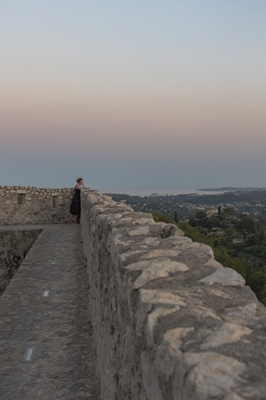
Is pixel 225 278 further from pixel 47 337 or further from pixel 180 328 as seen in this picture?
pixel 47 337

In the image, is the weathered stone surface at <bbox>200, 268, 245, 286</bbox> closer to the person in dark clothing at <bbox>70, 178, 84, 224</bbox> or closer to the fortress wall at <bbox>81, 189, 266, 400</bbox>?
the fortress wall at <bbox>81, 189, 266, 400</bbox>

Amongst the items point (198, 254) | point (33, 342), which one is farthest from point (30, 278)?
point (198, 254)

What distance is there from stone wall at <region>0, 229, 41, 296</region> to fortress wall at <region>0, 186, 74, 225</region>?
1875mm

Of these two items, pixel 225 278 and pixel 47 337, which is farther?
pixel 47 337

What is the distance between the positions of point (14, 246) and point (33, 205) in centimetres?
234

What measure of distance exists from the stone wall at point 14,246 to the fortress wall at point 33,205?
1875 mm

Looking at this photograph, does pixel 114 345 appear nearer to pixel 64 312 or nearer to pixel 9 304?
pixel 64 312

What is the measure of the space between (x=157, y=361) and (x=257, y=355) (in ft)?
1.07

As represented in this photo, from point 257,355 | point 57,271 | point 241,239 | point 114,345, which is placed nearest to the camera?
point 257,355

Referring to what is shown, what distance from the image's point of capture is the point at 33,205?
48.4ft

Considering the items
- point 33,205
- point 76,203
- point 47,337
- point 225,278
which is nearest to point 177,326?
point 225,278

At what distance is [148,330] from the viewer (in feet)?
4.78

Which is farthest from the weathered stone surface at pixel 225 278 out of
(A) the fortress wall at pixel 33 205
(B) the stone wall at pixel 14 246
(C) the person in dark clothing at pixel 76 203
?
(A) the fortress wall at pixel 33 205

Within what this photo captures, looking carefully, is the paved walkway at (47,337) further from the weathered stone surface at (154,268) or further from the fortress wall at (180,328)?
the weathered stone surface at (154,268)
